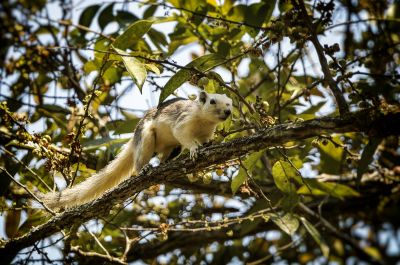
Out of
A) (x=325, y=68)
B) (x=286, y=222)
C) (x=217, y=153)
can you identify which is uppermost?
(x=325, y=68)

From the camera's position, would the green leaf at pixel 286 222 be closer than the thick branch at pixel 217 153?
No

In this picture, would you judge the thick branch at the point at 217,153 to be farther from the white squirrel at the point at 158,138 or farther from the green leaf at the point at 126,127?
the green leaf at the point at 126,127

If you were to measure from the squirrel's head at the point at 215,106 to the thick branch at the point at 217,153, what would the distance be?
1.11 metres

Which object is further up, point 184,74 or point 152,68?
point 152,68

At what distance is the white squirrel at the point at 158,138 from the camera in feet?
16.1

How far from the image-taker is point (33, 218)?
481cm

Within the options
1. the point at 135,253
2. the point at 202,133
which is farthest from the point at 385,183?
the point at 135,253

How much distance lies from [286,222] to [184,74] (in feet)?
5.21

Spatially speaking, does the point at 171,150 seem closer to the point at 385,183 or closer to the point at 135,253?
the point at 135,253

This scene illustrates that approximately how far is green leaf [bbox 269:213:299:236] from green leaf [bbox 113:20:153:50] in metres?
1.95

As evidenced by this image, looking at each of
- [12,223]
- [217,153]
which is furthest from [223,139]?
[12,223]

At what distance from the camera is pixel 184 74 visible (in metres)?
3.56

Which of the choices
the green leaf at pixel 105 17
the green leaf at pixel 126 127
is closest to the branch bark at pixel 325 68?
the green leaf at pixel 126 127

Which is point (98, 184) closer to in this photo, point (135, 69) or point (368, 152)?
point (135, 69)
